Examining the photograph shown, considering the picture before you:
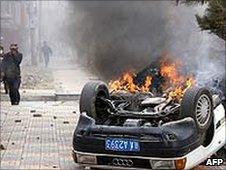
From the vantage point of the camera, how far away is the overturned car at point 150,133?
5.97 metres

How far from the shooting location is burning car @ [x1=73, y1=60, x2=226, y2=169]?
5.98 metres

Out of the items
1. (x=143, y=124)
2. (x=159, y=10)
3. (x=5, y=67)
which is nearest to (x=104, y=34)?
(x=159, y=10)

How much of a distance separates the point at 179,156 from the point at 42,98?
965 cm

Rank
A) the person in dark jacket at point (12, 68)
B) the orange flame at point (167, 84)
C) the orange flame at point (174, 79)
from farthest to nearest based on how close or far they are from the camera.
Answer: the person in dark jacket at point (12, 68), the orange flame at point (174, 79), the orange flame at point (167, 84)

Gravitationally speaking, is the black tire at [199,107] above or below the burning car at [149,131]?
above

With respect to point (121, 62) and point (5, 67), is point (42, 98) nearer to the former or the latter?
point (5, 67)

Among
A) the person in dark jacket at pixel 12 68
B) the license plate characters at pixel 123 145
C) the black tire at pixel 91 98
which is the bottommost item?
the person in dark jacket at pixel 12 68

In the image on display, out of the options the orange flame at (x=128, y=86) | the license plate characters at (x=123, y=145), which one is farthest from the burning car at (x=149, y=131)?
the orange flame at (x=128, y=86)

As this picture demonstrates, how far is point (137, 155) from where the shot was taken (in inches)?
238

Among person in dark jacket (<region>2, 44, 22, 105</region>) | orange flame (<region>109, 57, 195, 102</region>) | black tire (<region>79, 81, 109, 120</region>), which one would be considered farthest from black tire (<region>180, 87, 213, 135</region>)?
person in dark jacket (<region>2, 44, 22, 105</region>)

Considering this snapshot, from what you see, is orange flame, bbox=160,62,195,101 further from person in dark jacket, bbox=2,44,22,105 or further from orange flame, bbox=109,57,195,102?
person in dark jacket, bbox=2,44,22,105

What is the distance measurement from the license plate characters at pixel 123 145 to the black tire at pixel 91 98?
65 cm

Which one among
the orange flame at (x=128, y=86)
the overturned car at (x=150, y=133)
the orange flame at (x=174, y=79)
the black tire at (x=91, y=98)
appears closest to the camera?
the overturned car at (x=150, y=133)

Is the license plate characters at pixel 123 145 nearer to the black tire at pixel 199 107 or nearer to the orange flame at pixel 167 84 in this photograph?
the black tire at pixel 199 107
